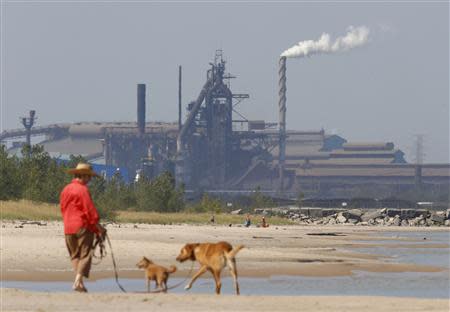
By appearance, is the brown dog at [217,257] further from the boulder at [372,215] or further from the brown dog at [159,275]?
the boulder at [372,215]

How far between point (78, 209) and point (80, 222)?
0.19 meters

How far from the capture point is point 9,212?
54812 millimetres

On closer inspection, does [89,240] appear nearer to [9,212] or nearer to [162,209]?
[9,212]

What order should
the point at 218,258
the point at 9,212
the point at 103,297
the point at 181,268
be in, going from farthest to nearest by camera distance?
the point at 9,212, the point at 181,268, the point at 218,258, the point at 103,297

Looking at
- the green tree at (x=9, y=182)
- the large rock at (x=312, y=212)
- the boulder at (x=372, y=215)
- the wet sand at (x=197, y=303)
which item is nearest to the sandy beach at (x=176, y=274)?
the wet sand at (x=197, y=303)

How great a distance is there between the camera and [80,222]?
62.4ft

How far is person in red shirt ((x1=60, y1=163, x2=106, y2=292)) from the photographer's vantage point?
18922mm

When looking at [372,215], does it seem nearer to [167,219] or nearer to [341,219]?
[341,219]

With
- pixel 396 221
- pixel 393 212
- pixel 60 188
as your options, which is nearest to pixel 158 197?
pixel 396 221

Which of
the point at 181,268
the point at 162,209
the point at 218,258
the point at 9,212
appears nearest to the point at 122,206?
the point at 162,209

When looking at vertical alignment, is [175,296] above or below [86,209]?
below

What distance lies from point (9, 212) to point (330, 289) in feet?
104

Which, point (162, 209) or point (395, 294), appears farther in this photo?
point (162, 209)

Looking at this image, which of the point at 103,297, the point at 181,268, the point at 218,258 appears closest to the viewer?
the point at 103,297
